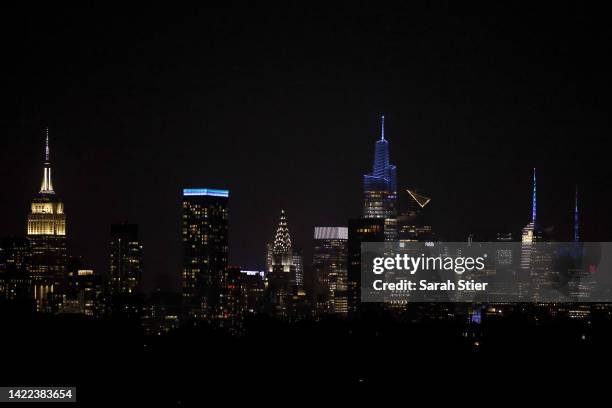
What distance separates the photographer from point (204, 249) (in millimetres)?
82625

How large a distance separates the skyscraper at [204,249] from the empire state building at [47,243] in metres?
9.15

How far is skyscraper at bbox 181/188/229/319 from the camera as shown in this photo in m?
76.4

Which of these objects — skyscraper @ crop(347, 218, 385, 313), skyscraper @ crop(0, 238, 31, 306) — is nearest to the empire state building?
skyscraper @ crop(0, 238, 31, 306)

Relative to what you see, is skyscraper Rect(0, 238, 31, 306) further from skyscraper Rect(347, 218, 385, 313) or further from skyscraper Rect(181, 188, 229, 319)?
skyscraper Rect(347, 218, 385, 313)

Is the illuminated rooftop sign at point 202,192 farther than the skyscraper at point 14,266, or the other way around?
the illuminated rooftop sign at point 202,192

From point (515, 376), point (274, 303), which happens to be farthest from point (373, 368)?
point (274, 303)

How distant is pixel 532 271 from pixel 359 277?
14.0m

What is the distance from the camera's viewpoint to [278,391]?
22.8 meters

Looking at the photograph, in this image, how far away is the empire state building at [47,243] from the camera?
69250 millimetres

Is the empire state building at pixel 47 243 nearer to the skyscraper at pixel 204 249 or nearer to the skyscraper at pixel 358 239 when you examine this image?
the skyscraper at pixel 204 249

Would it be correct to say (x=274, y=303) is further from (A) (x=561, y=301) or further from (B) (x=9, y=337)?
(B) (x=9, y=337)

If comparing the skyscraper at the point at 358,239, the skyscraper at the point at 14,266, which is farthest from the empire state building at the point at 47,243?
the skyscraper at the point at 358,239

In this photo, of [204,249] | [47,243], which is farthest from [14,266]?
[204,249]

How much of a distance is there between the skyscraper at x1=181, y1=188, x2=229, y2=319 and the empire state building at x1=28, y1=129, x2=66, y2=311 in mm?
9147
